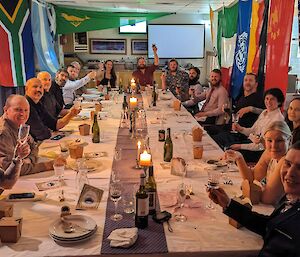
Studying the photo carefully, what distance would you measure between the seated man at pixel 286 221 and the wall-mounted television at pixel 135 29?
8.95 meters

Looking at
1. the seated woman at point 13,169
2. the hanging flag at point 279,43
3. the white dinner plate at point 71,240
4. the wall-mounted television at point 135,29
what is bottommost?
the white dinner plate at point 71,240

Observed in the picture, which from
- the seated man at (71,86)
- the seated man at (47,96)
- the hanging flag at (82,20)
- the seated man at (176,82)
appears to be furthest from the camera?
the hanging flag at (82,20)

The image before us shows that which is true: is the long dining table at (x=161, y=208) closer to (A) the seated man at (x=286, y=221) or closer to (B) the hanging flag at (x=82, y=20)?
(A) the seated man at (x=286, y=221)

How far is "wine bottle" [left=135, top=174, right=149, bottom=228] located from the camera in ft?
5.17

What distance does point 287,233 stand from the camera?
132cm

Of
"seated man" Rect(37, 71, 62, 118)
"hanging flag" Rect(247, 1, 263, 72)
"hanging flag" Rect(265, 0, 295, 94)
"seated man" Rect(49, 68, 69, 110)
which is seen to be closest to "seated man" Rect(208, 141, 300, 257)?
"hanging flag" Rect(265, 0, 295, 94)

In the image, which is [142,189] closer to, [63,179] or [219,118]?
[63,179]

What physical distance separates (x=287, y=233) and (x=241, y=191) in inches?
27.5

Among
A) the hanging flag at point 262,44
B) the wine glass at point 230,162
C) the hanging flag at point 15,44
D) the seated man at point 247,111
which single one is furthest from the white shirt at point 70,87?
the wine glass at point 230,162

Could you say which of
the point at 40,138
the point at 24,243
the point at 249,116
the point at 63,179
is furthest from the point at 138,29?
the point at 24,243

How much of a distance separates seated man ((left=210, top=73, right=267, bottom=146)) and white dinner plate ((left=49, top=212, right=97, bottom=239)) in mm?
2467

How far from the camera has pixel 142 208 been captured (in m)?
1.59

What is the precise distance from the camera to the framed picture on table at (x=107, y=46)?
1009cm

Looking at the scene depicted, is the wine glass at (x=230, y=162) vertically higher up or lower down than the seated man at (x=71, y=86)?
lower down
